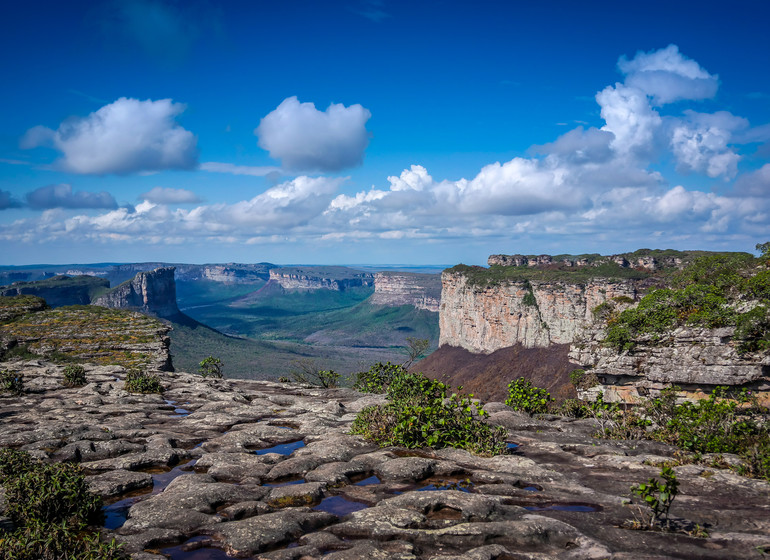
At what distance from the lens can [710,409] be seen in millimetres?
18125

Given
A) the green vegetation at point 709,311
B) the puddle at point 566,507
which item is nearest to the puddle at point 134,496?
the puddle at point 566,507

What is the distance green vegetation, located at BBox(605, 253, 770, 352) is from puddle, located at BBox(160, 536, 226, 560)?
2459cm

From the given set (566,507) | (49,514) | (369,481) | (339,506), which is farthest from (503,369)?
(49,514)

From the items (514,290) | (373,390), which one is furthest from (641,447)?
(514,290)

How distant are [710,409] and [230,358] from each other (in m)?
157

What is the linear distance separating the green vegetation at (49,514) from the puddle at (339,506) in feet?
16.5

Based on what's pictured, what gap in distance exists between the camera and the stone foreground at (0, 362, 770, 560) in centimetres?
1079

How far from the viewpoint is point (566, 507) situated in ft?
42.4

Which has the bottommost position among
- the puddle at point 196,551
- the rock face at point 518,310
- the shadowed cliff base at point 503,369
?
the shadowed cliff base at point 503,369

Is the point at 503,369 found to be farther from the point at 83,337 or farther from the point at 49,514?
the point at 49,514

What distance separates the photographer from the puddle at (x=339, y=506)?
13.1m

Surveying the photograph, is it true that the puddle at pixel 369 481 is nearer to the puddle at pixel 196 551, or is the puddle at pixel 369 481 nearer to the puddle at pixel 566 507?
the puddle at pixel 566 507

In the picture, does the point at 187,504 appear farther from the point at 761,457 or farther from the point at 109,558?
the point at 761,457

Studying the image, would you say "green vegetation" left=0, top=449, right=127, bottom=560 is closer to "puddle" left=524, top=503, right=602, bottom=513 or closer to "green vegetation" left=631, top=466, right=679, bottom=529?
"puddle" left=524, top=503, right=602, bottom=513
